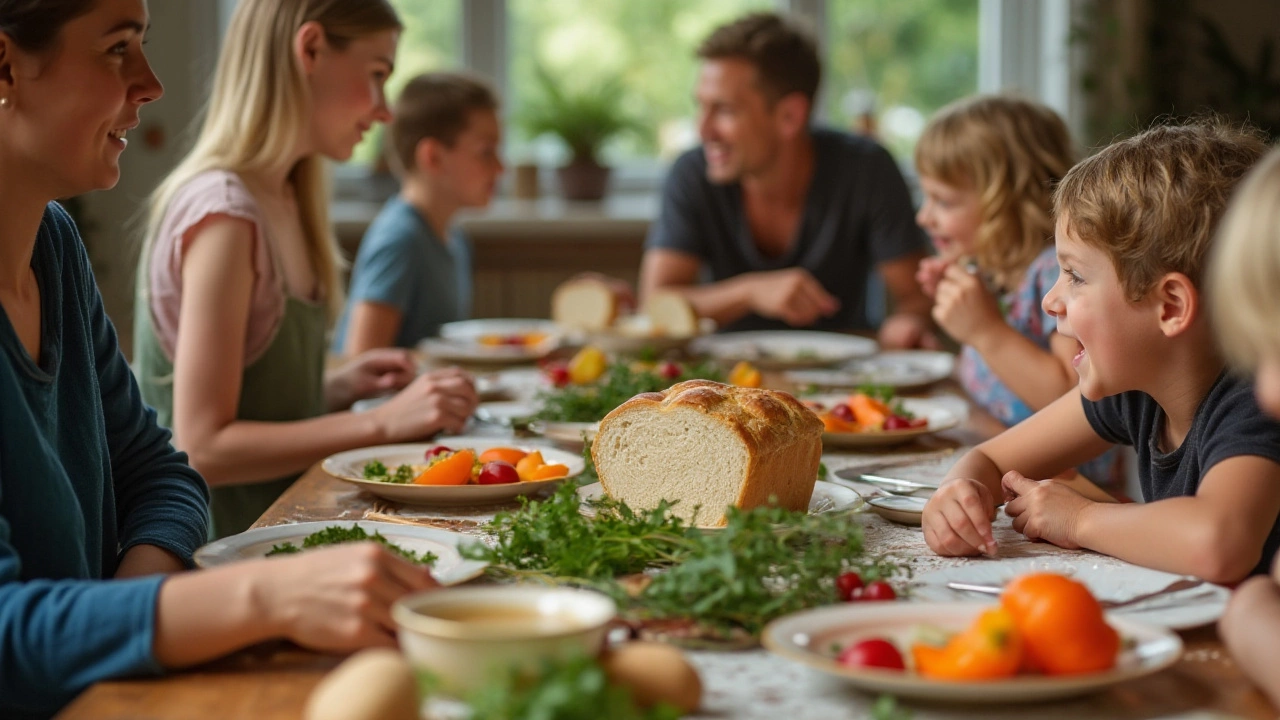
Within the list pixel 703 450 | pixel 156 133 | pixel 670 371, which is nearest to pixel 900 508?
pixel 703 450

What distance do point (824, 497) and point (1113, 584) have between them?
0.48 metres

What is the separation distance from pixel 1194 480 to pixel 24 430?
140 cm

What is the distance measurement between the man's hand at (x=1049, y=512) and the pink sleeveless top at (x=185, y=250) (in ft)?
4.85

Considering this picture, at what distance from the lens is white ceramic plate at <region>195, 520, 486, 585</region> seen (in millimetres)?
1415

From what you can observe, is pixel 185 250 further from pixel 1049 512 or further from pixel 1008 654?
pixel 1008 654

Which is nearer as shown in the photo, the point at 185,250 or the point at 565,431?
the point at 565,431

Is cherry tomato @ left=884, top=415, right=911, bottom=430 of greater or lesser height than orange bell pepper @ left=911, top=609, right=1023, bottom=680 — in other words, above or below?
below

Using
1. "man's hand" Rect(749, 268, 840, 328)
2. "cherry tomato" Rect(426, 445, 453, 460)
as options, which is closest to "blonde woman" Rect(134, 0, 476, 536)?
"cherry tomato" Rect(426, 445, 453, 460)

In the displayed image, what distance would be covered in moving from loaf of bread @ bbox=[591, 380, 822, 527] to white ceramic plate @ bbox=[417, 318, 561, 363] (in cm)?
174

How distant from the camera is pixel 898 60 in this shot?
6.04 m

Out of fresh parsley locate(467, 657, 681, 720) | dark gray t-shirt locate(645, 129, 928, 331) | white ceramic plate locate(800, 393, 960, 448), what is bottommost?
white ceramic plate locate(800, 393, 960, 448)

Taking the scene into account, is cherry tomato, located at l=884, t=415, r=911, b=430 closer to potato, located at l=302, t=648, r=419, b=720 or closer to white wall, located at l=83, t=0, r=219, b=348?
potato, located at l=302, t=648, r=419, b=720

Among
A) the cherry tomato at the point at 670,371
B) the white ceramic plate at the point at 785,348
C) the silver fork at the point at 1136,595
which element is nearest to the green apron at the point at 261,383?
the cherry tomato at the point at 670,371

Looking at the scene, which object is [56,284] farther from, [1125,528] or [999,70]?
[999,70]
